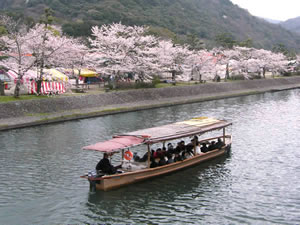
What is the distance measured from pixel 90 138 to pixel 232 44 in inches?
2603

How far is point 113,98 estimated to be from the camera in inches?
1844

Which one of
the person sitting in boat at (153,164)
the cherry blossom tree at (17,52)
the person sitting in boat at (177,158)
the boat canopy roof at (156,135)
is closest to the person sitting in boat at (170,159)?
the person sitting in boat at (177,158)

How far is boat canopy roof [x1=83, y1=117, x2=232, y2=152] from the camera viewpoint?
19.0 m

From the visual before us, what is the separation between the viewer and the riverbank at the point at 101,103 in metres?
36.1

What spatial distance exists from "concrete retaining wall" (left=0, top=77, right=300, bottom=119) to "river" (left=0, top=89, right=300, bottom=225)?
4958mm

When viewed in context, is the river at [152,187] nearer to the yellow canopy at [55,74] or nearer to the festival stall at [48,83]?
the festival stall at [48,83]

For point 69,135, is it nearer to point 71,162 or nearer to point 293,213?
point 71,162

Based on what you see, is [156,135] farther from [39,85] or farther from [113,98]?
[113,98]

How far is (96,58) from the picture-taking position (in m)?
55.1

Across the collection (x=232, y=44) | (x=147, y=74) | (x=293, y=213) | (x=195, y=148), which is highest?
(x=232, y=44)

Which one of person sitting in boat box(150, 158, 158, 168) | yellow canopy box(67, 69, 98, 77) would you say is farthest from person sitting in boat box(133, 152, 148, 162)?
yellow canopy box(67, 69, 98, 77)

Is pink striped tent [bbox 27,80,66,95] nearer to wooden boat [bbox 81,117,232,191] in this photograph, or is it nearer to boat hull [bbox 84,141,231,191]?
wooden boat [bbox 81,117,232,191]

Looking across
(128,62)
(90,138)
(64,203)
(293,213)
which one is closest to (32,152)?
(90,138)

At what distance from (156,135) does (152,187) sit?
11.0 ft
